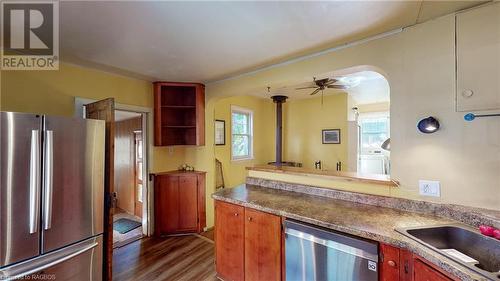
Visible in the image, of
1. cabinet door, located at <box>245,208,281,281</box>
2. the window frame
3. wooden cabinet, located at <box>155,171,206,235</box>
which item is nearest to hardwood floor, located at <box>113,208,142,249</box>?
wooden cabinet, located at <box>155,171,206,235</box>

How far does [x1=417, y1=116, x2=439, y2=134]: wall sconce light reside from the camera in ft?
5.34

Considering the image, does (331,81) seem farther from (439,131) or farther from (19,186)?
(19,186)

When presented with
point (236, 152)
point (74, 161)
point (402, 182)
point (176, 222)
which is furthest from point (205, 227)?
point (402, 182)

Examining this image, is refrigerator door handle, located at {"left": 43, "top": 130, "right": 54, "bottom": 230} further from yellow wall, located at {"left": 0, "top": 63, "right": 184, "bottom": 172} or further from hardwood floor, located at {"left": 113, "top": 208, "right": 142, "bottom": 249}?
hardwood floor, located at {"left": 113, "top": 208, "right": 142, "bottom": 249}

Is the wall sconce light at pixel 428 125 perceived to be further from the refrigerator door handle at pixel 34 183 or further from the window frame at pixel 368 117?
the window frame at pixel 368 117

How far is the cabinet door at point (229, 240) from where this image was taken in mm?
2062

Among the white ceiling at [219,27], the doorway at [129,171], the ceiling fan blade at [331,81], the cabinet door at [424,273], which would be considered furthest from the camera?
the doorway at [129,171]

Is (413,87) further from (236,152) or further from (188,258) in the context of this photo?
(236,152)

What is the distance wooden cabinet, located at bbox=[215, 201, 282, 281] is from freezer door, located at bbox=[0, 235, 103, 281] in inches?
43.7

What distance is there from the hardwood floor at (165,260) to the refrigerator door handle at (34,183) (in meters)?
1.18

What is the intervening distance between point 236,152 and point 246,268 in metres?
3.00

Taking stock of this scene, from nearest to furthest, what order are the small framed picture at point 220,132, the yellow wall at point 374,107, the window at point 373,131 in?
1. the small framed picture at point 220,132
2. the yellow wall at point 374,107
3. the window at point 373,131

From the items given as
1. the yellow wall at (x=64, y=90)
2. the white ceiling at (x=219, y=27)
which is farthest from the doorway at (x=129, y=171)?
the white ceiling at (x=219, y=27)

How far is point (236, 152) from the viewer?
486 centimetres
